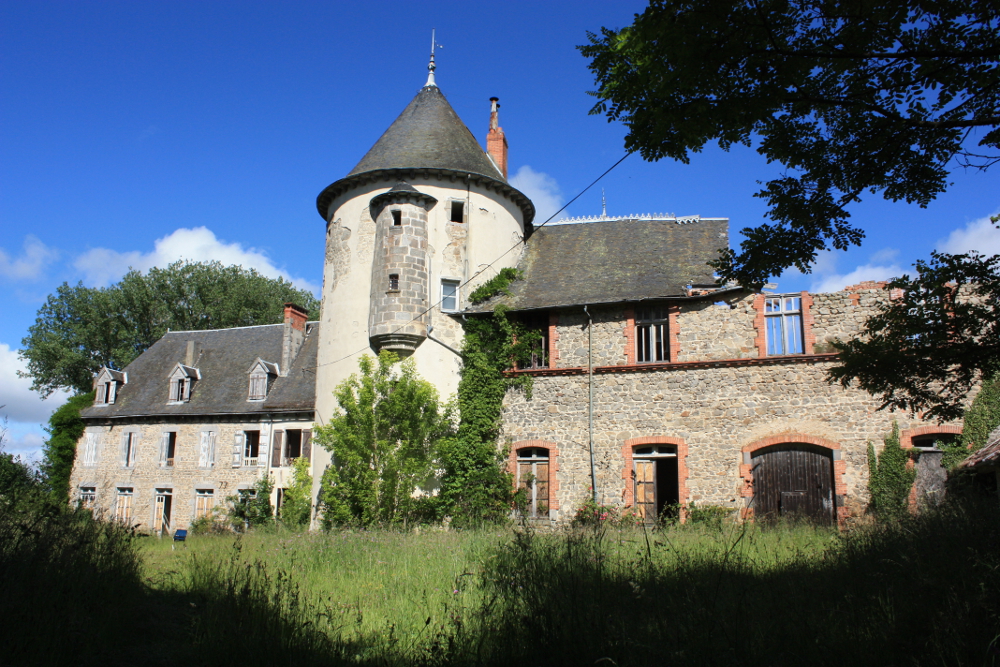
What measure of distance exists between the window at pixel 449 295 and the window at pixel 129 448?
1679cm

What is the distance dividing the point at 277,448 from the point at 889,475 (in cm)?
1963

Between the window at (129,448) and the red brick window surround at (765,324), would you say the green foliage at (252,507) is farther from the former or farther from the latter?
the red brick window surround at (765,324)

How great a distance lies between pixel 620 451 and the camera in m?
16.2

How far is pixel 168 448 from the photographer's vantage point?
26609mm

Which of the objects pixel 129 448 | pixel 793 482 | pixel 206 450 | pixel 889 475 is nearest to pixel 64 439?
pixel 129 448

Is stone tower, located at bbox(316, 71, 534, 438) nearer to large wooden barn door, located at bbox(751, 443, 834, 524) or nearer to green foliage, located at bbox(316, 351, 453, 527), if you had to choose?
green foliage, located at bbox(316, 351, 453, 527)

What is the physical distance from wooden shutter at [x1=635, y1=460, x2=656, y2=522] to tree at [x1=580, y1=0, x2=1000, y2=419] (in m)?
10.1

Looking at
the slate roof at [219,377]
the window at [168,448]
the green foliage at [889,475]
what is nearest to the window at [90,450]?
the slate roof at [219,377]

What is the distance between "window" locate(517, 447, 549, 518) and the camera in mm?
16734

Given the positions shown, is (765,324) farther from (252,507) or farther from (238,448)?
(238,448)

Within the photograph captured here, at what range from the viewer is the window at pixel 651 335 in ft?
54.4

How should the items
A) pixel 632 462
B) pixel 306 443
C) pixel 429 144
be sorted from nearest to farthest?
pixel 632 462 < pixel 429 144 < pixel 306 443

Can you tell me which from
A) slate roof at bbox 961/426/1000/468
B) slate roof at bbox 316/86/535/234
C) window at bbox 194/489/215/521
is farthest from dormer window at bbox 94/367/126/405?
slate roof at bbox 961/426/1000/468

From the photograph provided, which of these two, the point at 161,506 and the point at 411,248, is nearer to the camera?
the point at 411,248
